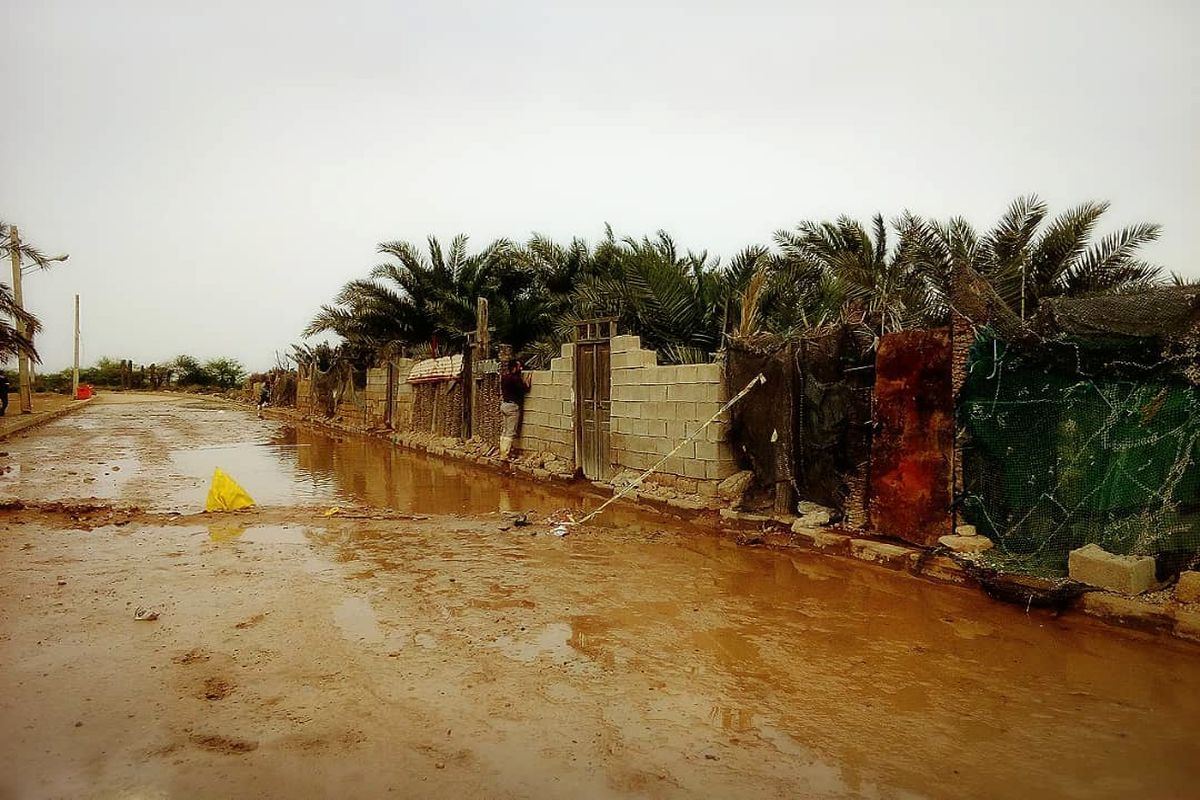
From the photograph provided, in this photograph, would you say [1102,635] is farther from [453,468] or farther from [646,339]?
[453,468]

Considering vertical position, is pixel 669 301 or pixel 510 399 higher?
pixel 669 301

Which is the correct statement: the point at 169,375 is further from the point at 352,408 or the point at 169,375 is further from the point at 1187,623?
the point at 1187,623

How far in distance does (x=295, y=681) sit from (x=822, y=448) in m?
5.27

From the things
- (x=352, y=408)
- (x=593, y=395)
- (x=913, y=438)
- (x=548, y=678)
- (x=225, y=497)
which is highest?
(x=593, y=395)

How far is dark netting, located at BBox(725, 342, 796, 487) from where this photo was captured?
25.1ft

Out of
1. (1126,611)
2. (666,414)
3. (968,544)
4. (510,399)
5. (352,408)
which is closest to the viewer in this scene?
(1126,611)

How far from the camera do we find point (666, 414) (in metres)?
9.50

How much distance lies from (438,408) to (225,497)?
8280 mm

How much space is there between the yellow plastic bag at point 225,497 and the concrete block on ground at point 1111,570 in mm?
8491

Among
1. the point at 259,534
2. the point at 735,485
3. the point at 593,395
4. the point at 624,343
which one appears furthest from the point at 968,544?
the point at 259,534

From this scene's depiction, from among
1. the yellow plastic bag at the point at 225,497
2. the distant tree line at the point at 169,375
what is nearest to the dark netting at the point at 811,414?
the yellow plastic bag at the point at 225,497

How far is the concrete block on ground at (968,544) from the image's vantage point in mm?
5742

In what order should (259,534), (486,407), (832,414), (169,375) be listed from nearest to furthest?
1. (832,414)
2. (259,534)
3. (486,407)
4. (169,375)

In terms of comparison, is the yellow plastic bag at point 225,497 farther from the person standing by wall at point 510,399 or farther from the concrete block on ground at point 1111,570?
the concrete block on ground at point 1111,570
